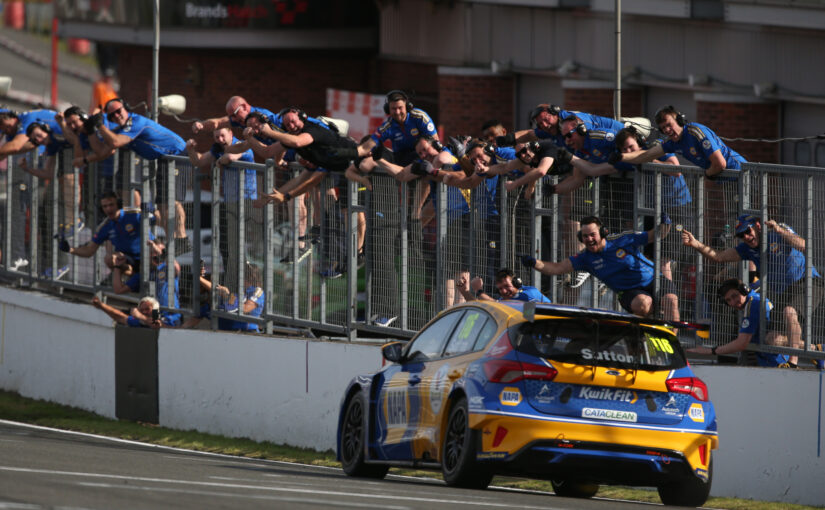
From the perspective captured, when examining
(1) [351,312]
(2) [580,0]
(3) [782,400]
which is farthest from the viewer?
(2) [580,0]

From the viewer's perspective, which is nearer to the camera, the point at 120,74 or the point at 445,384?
the point at 445,384

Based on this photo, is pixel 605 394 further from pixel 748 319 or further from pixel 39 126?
pixel 39 126

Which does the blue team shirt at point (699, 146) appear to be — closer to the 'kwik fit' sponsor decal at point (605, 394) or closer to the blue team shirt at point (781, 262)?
the blue team shirt at point (781, 262)

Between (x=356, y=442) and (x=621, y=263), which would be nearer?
(x=356, y=442)

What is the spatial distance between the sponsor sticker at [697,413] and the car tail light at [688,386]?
6cm

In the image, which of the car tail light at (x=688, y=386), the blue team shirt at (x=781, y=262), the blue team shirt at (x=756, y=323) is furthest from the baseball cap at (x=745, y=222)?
the car tail light at (x=688, y=386)

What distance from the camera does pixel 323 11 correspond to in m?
38.8

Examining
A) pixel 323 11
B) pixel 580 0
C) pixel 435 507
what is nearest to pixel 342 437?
pixel 435 507

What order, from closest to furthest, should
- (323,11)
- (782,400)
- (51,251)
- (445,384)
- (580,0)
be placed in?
(445,384), (782,400), (51,251), (580,0), (323,11)

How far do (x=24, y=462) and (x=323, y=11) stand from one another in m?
26.5

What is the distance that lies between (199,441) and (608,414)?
304 inches

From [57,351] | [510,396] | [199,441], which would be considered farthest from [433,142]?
[57,351]

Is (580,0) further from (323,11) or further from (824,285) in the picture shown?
(824,285)

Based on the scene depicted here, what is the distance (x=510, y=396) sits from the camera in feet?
39.3
